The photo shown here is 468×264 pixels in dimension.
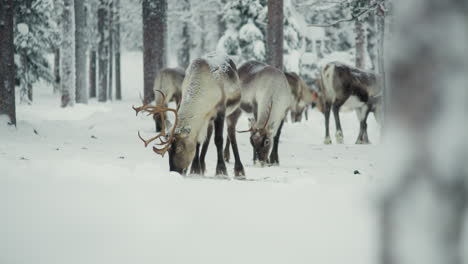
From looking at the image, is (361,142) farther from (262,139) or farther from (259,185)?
(259,185)

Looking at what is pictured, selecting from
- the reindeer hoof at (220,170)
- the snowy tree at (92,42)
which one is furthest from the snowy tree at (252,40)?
the reindeer hoof at (220,170)

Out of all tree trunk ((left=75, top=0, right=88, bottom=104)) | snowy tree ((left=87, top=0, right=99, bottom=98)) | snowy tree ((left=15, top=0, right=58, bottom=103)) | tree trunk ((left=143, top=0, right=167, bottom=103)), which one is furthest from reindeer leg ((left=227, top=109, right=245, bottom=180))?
snowy tree ((left=87, top=0, right=99, bottom=98))

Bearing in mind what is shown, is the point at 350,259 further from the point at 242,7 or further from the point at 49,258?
the point at 242,7

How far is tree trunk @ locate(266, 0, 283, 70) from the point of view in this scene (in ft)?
42.1

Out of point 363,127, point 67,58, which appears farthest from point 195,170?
point 67,58

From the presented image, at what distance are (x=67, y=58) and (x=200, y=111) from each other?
13.8 m

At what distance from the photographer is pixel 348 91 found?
12906 millimetres

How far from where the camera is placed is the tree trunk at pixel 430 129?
1213 mm

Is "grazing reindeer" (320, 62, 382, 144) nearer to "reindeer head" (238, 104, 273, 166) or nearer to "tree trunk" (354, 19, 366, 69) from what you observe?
"reindeer head" (238, 104, 273, 166)

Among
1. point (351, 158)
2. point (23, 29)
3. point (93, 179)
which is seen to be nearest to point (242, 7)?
point (23, 29)

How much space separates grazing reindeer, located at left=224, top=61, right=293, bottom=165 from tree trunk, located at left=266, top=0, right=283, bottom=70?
429cm

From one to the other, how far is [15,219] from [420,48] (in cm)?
285

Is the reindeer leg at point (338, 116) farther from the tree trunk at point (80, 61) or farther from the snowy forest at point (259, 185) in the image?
the tree trunk at point (80, 61)

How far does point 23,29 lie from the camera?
886 inches
